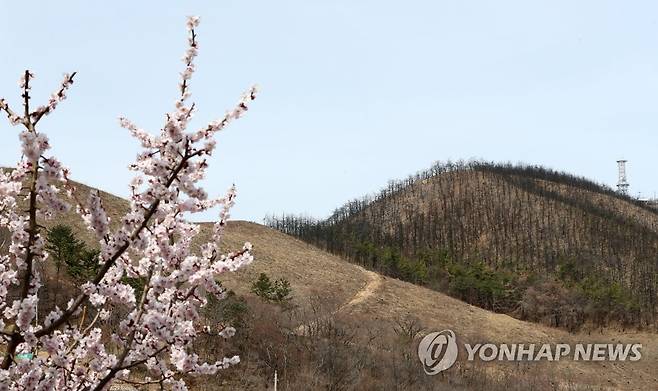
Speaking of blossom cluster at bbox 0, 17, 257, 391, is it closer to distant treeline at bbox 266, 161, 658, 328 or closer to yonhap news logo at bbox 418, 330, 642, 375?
yonhap news logo at bbox 418, 330, 642, 375

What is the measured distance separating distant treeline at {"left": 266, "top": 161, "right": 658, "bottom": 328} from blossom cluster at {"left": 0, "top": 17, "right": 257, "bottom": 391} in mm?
61589

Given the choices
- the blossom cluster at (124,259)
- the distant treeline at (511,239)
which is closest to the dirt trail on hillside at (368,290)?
the distant treeline at (511,239)

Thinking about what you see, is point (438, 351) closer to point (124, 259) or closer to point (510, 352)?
point (510, 352)

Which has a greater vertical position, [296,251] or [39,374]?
[296,251]

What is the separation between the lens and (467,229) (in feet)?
364

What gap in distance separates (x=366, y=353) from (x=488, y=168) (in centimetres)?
13364

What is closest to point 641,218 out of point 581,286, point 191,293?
point 581,286

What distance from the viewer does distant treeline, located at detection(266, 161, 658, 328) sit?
213 ft

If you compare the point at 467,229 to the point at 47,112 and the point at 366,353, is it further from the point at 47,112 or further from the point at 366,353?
the point at 47,112

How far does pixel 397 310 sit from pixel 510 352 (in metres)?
9.09

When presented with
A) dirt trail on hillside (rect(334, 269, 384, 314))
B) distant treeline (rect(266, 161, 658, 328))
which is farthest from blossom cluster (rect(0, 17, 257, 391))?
distant treeline (rect(266, 161, 658, 328))

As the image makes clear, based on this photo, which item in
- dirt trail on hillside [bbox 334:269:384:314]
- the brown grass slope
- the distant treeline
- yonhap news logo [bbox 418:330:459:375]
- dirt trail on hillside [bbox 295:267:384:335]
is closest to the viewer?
yonhap news logo [bbox 418:330:459:375]

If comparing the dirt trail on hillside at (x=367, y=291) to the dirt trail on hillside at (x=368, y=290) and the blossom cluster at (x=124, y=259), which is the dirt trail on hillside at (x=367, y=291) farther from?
the blossom cluster at (x=124, y=259)

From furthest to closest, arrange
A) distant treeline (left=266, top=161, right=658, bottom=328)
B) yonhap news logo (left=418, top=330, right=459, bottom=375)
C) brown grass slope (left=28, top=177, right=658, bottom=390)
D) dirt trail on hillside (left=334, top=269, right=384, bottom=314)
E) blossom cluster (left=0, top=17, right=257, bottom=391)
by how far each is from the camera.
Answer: distant treeline (left=266, top=161, right=658, bottom=328) → dirt trail on hillside (left=334, top=269, right=384, bottom=314) → brown grass slope (left=28, top=177, right=658, bottom=390) → yonhap news logo (left=418, top=330, right=459, bottom=375) → blossom cluster (left=0, top=17, right=257, bottom=391)
